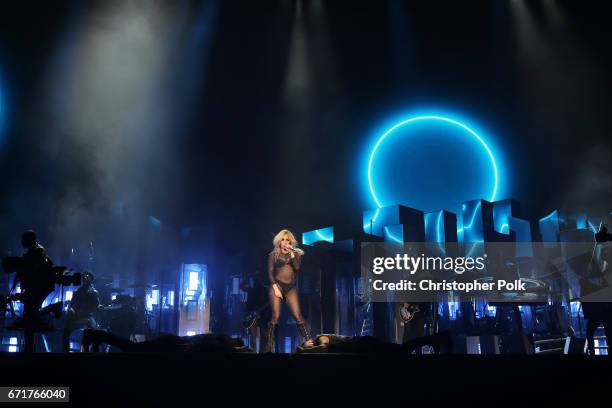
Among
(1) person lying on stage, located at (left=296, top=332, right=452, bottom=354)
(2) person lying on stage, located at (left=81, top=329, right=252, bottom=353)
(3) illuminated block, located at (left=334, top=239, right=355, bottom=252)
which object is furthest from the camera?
(3) illuminated block, located at (left=334, top=239, right=355, bottom=252)

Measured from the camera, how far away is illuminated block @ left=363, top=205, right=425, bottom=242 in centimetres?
1012

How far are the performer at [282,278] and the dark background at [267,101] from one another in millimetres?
3615

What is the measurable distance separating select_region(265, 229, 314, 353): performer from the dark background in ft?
11.9

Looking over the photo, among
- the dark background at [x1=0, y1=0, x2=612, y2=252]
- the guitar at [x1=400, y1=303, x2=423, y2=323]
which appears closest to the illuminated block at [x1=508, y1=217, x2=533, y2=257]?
the dark background at [x1=0, y1=0, x2=612, y2=252]

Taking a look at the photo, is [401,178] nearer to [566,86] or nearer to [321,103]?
[321,103]

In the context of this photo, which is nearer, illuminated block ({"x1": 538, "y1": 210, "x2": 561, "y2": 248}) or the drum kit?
the drum kit

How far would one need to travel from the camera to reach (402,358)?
2756 mm

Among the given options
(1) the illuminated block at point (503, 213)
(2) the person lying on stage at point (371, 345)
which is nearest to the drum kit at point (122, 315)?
(2) the person lying on stage at point (371, 345)

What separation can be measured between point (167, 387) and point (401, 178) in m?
9.41

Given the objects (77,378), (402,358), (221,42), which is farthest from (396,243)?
(77,378)

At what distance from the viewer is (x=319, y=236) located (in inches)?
421

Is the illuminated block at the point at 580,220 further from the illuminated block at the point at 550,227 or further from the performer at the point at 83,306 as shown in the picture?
the performer at the point at 83,306

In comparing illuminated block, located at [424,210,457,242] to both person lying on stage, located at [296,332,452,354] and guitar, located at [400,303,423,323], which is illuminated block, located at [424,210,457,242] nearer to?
guitar, located at [400,303,423,323]

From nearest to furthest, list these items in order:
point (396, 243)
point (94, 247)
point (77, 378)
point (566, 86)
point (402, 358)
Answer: point (77, 378) → point (402, 358) → point (396, 243) → point (94, 247) → point (566, 86)
